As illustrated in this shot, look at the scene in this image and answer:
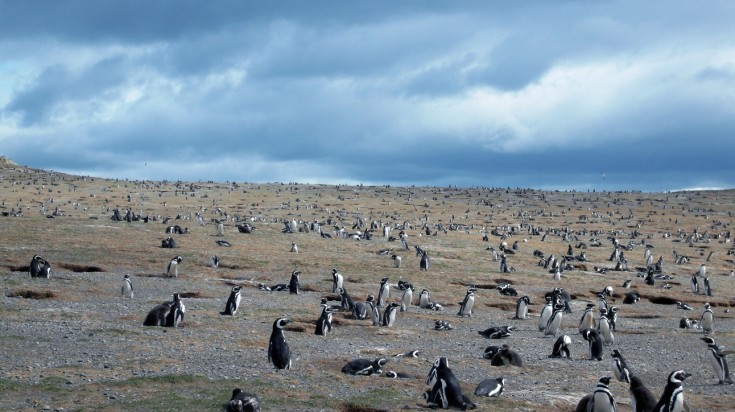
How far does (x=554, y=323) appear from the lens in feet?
77.3

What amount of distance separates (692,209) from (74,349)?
327 feet

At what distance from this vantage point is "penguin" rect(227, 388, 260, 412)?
1136 centimetres

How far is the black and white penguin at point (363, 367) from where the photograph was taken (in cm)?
1553

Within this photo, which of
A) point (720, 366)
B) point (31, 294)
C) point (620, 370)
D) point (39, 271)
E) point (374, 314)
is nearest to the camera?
point (620, 370)

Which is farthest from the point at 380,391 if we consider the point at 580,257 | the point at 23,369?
the point at 580,257

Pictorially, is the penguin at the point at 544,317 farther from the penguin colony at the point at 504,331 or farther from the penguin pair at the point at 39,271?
the penguin pair at the point at 39,271

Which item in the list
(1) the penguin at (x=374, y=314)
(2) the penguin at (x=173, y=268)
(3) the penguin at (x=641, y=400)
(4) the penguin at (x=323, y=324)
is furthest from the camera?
(2) the penguin at (x=173, y=268)

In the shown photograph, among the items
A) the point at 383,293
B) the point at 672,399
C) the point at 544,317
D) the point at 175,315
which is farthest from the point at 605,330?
the point at 175,315

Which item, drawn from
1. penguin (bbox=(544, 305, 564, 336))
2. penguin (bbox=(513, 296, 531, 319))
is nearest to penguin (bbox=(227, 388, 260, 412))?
penguin (bbox=(544, 305, 564, 336))

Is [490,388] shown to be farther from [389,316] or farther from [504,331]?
[389,316]

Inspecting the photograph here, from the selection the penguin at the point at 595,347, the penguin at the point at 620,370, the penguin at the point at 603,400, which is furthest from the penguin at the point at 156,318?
the penguin at the point at 603,400

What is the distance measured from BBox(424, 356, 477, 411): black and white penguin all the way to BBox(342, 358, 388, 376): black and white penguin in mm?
2435

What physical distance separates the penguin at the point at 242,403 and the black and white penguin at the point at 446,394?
2.82 meters

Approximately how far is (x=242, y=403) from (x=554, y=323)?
14003mm
